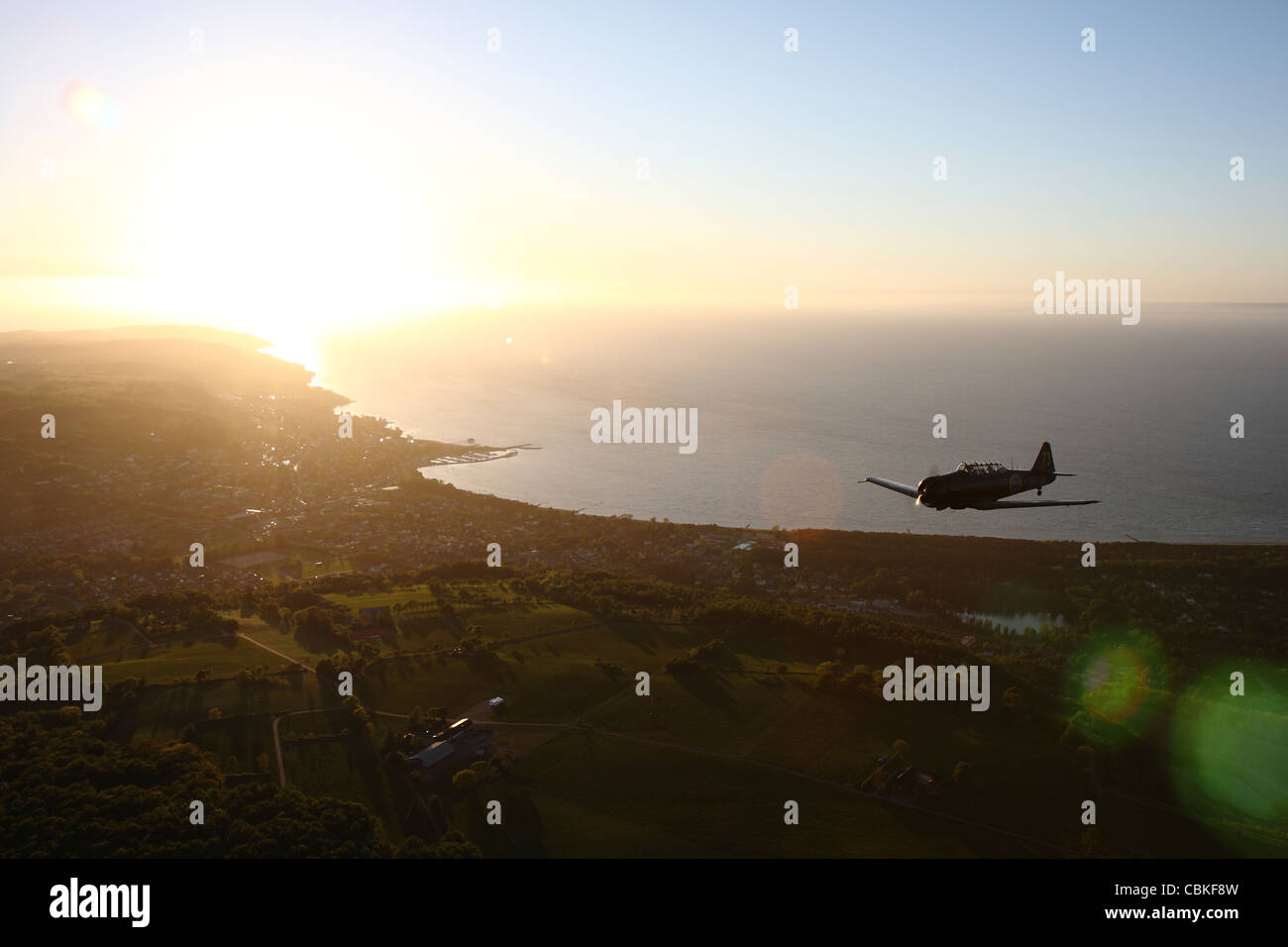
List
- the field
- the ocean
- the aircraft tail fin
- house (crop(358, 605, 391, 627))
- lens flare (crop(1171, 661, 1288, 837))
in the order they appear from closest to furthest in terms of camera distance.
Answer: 1. the aircraft tail fin
2. the field
3. lens flare (crop(1171, 661, 1288, 837))
4. house (crop(358, 605, 391, 627))
5. the ocean

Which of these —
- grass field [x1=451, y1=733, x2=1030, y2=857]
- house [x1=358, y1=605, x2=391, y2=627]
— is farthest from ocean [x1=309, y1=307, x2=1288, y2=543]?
grass field [x1=451, y1=733, x2=1030, y2=857]

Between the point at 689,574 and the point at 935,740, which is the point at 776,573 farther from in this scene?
the point at 935,740

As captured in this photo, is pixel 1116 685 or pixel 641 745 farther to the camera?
pixel 1116 685

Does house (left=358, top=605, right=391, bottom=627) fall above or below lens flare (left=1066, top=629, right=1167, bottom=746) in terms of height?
above

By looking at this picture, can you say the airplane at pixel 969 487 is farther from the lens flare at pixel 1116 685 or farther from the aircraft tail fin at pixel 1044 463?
the lens flare at pixel 1116 685

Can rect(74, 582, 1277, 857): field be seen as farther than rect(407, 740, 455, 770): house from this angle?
No

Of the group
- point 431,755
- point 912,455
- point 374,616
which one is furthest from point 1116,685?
point 912,455

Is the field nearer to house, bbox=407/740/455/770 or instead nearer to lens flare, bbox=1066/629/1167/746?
house, bbox=407/740/455/770

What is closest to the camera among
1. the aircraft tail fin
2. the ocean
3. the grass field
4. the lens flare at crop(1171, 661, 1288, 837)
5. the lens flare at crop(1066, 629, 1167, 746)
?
the aircraft tail fin

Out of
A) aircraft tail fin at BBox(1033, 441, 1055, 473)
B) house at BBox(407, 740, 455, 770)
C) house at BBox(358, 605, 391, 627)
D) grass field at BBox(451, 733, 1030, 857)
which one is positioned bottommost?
grass field at BBox(451, 733, 1030, 857)

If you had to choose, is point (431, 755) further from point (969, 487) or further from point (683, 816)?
point (969, 487)
